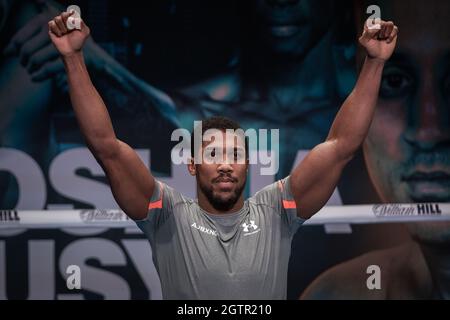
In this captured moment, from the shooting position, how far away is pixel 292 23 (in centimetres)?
439

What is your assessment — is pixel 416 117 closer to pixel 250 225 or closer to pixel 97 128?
pixel 250 225

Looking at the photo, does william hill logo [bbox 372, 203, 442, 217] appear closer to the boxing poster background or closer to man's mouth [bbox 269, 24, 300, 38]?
the boxing poster background

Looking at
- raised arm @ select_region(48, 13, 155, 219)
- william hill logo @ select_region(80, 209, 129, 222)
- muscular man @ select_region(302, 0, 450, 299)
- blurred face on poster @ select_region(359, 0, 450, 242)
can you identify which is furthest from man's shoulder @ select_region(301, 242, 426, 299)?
raised arm @ select_region(48, 13, 155, 219)

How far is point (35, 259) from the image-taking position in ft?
14.2

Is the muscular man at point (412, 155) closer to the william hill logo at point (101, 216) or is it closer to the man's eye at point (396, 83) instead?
the man's eye at point (396, 83)

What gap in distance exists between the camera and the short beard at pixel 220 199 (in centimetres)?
220

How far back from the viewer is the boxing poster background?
14.2 feet

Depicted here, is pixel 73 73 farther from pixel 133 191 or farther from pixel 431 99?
pixel 431 99

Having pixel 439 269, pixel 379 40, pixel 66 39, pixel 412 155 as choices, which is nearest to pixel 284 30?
pixel 412 155

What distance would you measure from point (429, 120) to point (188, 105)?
164cm

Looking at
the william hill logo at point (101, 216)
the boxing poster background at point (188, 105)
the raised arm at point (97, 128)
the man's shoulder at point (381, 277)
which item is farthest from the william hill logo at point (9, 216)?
the raised arm at point (97, 128)

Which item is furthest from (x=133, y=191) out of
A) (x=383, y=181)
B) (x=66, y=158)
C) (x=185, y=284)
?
(x=383, y=181)

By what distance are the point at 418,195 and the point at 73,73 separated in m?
2.91

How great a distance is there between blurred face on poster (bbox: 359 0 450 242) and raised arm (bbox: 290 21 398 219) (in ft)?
7.32
